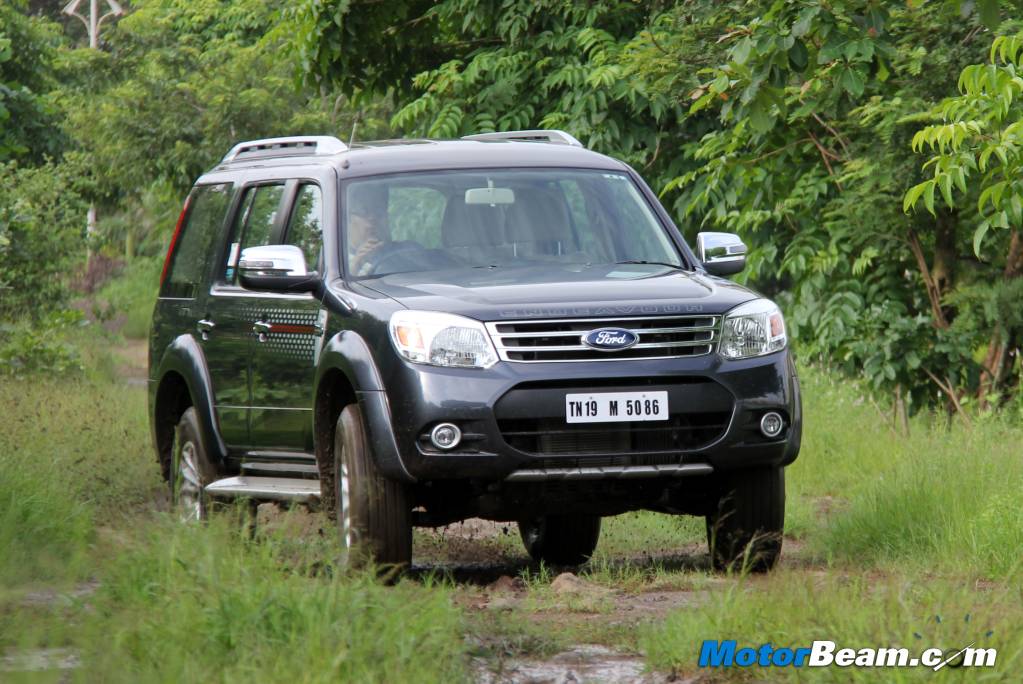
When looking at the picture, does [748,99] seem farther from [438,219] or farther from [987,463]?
[987,463]

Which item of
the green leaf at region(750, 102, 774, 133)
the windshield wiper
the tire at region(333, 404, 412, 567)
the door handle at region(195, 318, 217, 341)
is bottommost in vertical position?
the tire at region(333, 404, 412, 567)

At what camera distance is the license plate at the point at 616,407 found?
6.78 meters

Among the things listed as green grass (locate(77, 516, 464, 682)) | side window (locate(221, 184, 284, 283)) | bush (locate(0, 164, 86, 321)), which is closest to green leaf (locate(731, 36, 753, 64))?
side window (locate(221, 184, 284, 283))

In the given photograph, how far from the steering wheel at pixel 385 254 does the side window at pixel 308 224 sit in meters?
0.28

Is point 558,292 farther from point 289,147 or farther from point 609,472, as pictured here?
point 289,147

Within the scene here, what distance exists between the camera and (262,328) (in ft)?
26.7

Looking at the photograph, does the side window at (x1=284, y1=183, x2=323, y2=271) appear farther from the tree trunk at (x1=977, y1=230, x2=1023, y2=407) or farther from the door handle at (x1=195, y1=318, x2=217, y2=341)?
the tree trunk at (x1=977, y1=230, x2=1023, y2=407)

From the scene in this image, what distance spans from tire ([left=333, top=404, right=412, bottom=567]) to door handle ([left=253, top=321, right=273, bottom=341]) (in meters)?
1.08

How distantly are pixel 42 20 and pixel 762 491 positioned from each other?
1895 centimetres

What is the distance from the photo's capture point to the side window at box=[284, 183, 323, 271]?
26.1 ft

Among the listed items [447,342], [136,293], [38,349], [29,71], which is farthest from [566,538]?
[136,293]

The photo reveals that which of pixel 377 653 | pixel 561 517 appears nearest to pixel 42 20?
pixel 561 517

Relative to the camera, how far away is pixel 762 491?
7383 millimetres

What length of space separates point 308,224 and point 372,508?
1.68 m
